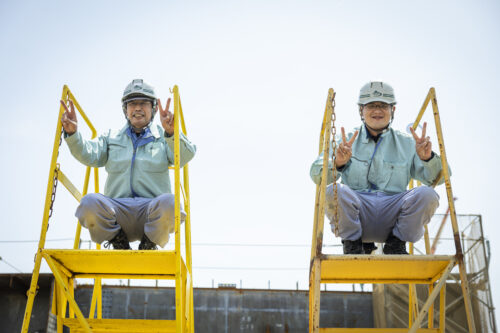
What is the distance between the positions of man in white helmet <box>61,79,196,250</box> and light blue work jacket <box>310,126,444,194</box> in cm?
153

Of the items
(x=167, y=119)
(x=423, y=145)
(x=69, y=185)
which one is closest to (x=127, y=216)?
(x=69, y=185)

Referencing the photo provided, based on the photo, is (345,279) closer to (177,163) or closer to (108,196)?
(177,163)

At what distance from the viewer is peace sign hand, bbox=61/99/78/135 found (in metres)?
5.68

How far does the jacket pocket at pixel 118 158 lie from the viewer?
19.8 ft

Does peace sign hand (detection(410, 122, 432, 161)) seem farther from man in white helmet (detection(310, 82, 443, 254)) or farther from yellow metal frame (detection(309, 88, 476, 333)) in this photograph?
yellow metal frame (detection(309, 88, 476, 333))

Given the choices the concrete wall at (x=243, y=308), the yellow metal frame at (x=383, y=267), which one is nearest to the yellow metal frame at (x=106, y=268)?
the yellow metal frame at (x=383, y=267)

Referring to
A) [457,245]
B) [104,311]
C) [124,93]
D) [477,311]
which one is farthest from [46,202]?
[477,311]

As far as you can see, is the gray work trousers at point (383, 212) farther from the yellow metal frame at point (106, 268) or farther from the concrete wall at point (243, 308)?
the concrete wall at point (243, 308)

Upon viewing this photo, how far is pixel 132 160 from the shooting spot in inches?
238

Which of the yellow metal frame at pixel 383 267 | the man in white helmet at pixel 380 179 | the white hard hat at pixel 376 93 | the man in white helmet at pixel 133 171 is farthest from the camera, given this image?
the white hard hat at pixel 376 93

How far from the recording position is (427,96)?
584cm

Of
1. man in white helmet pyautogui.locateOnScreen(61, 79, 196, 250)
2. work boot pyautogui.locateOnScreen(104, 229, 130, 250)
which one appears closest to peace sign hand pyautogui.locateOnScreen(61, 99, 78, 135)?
man in white helmet pyautogui.locateOnScreen(61, 79, 196, 250)

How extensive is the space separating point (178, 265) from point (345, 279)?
170 cm

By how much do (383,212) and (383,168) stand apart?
0.53m
